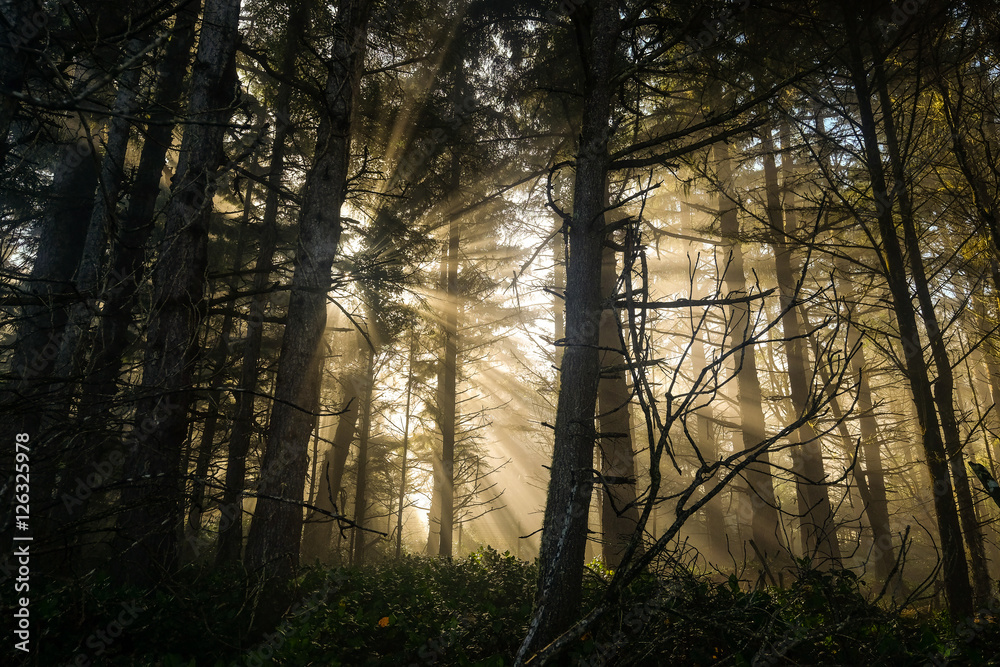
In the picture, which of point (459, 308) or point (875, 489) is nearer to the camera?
point (875, 489)

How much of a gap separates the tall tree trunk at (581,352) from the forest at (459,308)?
3 cm

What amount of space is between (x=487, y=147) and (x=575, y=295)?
8.10 metres

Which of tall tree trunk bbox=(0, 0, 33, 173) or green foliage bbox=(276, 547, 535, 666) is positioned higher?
tall tree trunk bbox=(0, 0, 33, 173)

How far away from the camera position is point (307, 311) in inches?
214

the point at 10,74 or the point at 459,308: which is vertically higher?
the point at 459,308

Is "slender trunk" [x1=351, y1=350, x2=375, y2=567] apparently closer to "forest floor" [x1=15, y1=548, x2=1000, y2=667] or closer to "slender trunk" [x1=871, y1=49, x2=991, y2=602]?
"forest floor" [x1=15, y1=548, x2=1000, y2=667]

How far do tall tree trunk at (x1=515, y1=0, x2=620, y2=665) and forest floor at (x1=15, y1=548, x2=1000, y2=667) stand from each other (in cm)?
25

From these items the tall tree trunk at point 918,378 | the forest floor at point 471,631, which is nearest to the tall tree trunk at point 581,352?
the forest floor at point 471,631

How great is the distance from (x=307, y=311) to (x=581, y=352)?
128 inches

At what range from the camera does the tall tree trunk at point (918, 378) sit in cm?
468

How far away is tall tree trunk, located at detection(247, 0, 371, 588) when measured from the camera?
495cm

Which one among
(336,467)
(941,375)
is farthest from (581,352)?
(336,467)

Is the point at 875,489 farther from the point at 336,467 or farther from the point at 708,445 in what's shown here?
the point at 336,467

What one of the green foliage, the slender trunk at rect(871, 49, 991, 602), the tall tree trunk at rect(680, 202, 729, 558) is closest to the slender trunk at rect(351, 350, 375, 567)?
the green foliage
